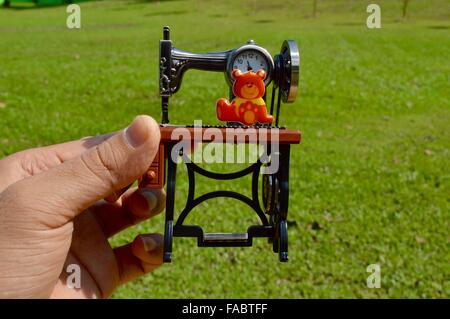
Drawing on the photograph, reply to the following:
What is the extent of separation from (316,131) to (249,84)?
6029mm

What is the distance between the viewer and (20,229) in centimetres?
211

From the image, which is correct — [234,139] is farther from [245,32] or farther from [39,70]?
[245,32]

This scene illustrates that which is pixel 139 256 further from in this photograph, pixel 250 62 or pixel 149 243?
pixel 250 62

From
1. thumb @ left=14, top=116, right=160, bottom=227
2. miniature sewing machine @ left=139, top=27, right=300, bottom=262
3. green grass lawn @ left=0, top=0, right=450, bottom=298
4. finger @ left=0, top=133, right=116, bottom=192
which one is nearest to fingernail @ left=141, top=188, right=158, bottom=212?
finger @ left=0, top=133, right=116, bottom=192

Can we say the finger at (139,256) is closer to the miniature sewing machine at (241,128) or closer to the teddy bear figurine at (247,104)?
the miniature sewing machine at (241,128)

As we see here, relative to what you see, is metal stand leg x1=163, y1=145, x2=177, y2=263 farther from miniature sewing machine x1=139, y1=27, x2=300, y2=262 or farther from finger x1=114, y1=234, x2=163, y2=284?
finger x1=114, y1=234, x2=163, y2=284

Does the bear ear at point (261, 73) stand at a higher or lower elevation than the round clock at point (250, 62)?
lower

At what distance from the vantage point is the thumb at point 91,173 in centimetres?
210

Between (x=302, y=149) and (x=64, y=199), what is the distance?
18.5 feet

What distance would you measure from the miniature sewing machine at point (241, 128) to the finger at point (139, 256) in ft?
1.81

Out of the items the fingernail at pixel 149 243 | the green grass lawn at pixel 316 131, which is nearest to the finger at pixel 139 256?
the fingernail at pixel 149 243

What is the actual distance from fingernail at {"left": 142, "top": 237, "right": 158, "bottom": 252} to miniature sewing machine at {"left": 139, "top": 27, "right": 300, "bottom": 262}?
0.55 m

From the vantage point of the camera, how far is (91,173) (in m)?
2.12

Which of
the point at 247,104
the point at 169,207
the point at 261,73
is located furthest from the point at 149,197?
the point at 261,73
